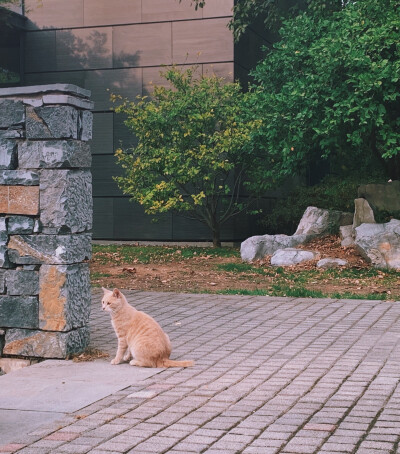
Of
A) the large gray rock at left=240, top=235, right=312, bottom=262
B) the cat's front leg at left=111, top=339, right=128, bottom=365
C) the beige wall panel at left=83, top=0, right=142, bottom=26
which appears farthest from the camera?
the beige wall panel at left=83, top=0, right=142, bottom=26

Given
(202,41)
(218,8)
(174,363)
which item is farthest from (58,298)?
(218,8)

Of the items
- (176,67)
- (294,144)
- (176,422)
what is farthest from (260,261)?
(176,422)

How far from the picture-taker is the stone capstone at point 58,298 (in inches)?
326

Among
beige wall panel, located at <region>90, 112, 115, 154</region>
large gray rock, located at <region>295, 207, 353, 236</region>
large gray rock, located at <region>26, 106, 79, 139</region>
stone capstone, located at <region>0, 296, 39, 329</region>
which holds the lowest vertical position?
stone capstone, located at <region>0, 296, 39, 329</region>

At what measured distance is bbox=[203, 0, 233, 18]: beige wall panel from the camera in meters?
23.5

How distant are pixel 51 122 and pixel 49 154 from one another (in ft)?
1.05

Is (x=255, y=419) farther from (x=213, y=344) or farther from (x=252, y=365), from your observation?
(x=213, y=344)

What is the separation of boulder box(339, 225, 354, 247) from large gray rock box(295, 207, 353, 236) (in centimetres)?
57

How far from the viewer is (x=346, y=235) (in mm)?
18688

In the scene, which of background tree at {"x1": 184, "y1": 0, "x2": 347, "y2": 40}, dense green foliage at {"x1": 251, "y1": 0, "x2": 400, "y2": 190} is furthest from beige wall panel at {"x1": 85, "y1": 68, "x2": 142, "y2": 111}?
dense green foliage at {"x1": 251, "y1": 0, "x2": 400, "y2": 190}

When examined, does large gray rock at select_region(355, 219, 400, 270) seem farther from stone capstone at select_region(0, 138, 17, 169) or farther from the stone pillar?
stone capstone at select_region(0, 138, 17, 169)

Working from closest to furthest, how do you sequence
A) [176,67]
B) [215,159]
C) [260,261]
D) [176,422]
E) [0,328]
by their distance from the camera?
1. [176,422]
2. [0,328]
3. [260,261]
4. [215,159]
5. [176,67]

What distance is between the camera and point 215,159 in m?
21.1

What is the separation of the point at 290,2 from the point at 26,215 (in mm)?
18359
